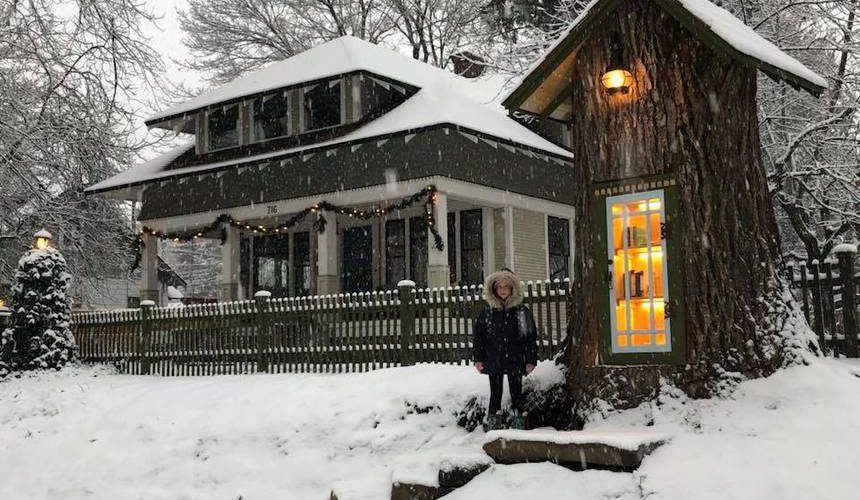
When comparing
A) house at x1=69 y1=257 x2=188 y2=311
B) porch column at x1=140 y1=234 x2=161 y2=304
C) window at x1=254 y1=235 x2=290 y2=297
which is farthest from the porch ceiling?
house at x1=69 y1=257 x2=188 y2=311

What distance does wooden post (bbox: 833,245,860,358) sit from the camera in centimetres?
993

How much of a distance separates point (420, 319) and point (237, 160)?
931 cm

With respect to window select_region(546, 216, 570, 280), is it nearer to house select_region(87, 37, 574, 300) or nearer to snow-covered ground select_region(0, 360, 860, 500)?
house select_region(87, 37, 574, 300)

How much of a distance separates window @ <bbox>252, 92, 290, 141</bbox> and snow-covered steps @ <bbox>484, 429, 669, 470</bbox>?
46.4ft

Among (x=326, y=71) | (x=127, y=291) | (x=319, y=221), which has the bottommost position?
(x=127, y=291)

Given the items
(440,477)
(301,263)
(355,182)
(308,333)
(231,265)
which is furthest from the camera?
(301,263)

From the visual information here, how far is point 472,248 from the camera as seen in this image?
19.0 metres

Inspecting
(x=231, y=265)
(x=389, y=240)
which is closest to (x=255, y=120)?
(x=231, y=265)

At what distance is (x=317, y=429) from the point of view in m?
9.86

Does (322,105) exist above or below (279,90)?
below

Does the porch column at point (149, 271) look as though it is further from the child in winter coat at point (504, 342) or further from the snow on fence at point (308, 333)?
the child in winter coat at point (504, 342)

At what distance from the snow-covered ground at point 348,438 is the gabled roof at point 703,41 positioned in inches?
111

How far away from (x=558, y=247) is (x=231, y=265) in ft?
26.9

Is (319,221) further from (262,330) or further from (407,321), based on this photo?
(407,321)
